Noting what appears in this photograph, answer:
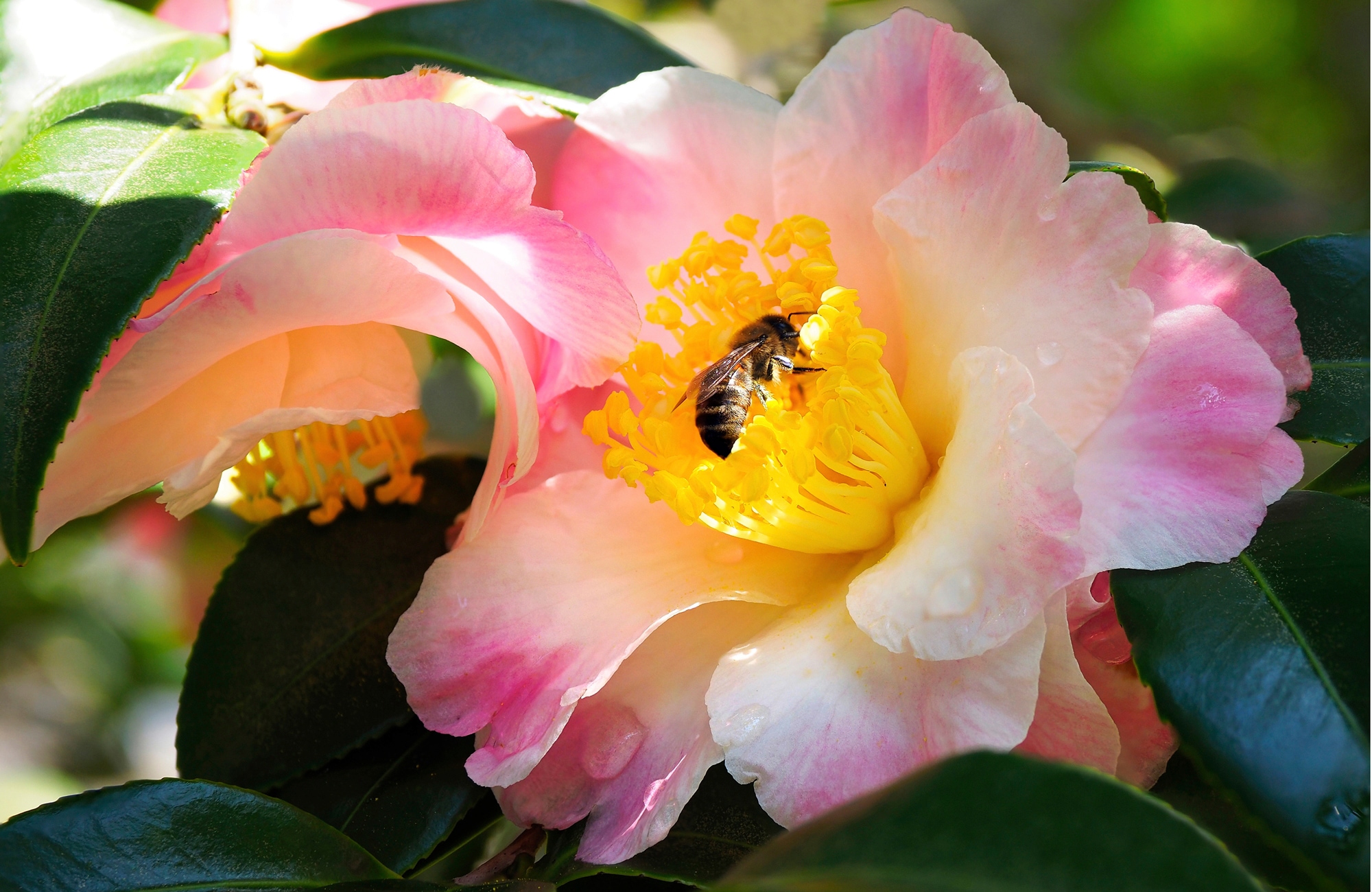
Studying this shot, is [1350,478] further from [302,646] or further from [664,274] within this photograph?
[302,646]

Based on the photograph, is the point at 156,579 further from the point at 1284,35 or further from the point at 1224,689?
the point at 1284,35

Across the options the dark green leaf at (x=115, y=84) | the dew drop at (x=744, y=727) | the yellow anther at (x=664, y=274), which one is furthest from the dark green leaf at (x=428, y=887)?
the dark green leaf at (x=115, y=84)

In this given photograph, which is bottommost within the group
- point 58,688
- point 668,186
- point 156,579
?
point 58,688

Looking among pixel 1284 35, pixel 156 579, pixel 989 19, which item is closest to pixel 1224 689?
pixel 156 579

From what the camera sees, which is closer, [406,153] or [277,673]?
[406,153]

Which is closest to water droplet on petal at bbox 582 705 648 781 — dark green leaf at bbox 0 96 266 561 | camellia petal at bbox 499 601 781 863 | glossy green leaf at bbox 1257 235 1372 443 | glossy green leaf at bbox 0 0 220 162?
camellia petal at bbox 499 601 781 863

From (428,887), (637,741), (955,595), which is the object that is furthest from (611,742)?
(955,595)

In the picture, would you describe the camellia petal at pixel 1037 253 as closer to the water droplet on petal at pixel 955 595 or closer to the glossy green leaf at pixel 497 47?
the water droplet on petal at pixel 955 595
